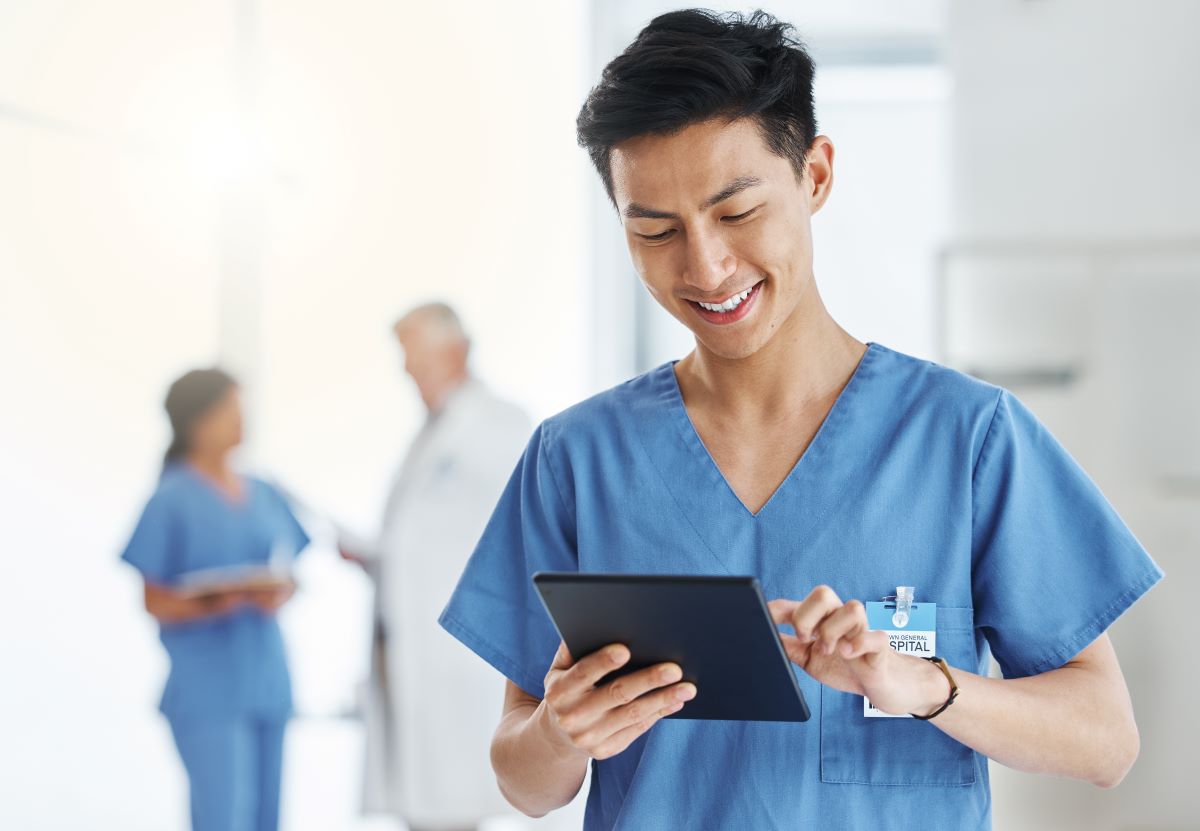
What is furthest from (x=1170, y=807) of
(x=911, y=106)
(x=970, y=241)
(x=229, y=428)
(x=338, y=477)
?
(x=229, y=428)

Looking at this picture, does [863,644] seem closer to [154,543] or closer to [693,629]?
[693,629]

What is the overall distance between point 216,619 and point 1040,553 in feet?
6.99

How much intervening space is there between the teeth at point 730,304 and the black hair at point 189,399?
202cm

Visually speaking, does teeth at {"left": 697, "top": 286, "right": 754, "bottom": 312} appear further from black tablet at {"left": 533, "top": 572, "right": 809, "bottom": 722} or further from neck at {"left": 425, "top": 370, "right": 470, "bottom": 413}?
neck at {"left": 425, "top": 370, "right": 470, "bottom": 413}

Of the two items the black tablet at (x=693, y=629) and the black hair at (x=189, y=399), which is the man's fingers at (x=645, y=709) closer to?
the black tablet at (x=693, y=629)

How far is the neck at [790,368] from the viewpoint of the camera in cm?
107

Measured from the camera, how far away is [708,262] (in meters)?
0.97

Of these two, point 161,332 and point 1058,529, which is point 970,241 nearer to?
point 161,332

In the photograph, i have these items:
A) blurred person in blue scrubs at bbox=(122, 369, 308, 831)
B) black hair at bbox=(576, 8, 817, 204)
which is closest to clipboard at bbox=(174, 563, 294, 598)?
blurred person in blue scrubs at bbox=(122, 369, 308, 831)

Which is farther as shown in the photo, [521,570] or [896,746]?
[521,570]

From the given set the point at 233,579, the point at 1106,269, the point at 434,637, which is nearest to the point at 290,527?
the point at 233,579

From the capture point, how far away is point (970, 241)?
3008mm

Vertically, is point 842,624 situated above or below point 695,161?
below

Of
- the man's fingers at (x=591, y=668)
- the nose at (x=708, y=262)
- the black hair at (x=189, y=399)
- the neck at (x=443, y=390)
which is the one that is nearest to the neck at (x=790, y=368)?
the nose at (x=708, y=262)
